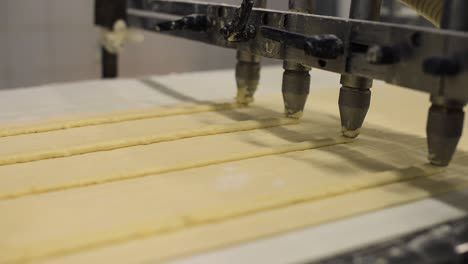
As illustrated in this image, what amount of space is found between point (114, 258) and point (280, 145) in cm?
34

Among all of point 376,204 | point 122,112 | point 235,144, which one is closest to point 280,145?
point 235,144

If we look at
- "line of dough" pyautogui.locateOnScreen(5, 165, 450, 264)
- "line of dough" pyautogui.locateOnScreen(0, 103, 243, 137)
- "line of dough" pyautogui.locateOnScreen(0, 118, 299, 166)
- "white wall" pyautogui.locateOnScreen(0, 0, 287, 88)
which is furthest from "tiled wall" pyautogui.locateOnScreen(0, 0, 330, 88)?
"line of dough" pyautogui.locateOnScreen(5, 165, 450, 264)

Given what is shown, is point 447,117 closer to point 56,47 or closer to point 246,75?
Result: point 246,75

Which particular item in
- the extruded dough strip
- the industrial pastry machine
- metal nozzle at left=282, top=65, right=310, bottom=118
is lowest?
the extruded dough strip

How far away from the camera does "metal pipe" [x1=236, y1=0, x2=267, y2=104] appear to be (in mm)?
909

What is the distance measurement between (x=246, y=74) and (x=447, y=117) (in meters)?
0.41

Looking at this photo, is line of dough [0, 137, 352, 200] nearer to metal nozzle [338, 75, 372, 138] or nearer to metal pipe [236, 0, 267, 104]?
metal nozzle [338, 75, 372, 138]

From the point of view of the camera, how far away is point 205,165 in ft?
2.05

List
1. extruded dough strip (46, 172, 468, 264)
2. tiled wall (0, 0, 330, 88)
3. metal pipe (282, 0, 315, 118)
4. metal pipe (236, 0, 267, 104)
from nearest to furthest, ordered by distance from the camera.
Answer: extruded dough strip (46, 172, 468, 264), metal pipe (282, 0, 315, 118), metal pipe (236, 0, 267, 104), tiled wall (0, 0, 330, 88)

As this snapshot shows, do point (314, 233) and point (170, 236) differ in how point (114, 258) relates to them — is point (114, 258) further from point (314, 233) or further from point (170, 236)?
point (314, 233)

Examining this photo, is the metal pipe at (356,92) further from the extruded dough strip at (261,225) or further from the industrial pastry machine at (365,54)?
the extruded dough strip at (261,225)

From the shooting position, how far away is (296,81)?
0.80 m

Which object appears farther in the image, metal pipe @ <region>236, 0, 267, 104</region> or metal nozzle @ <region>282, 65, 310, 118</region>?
metal pipe @ <region>236, 0, 267, 104</region>

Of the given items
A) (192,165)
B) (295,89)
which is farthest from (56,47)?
(192,165)
